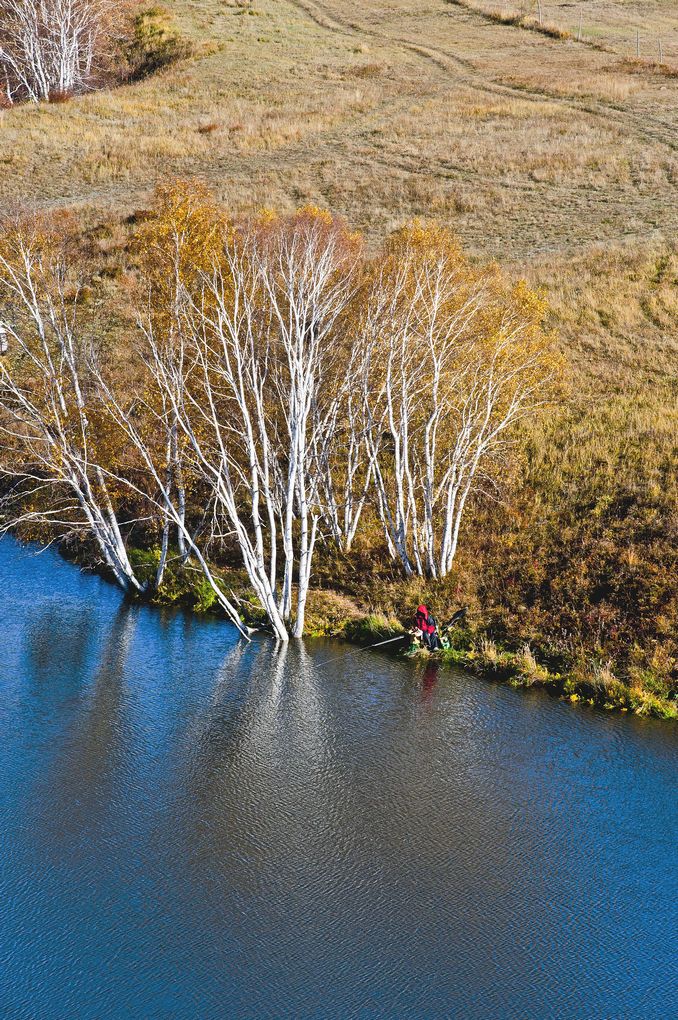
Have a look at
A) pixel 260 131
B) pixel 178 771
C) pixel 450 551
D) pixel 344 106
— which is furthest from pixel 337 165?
pixel 178 771

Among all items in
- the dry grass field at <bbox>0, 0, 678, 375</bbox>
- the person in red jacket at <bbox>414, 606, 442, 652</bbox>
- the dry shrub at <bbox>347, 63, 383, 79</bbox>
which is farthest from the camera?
the dry shrub at <bbox>347, 63, 383, 79</bbox>

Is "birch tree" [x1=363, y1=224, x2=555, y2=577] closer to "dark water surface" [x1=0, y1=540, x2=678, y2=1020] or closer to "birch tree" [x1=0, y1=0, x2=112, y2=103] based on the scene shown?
"dark water surface" [x1=0, y1=540, x2=678, y2=1020]

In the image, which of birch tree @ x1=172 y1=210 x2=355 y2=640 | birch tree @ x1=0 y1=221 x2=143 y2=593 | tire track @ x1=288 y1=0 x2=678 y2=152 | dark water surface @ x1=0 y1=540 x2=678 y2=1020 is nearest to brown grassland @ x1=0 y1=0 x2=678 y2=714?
tire track @ x1=288 y1=0 x2=678 y2=152

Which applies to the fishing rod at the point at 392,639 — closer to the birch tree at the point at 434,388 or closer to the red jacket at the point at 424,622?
the red jacket at the point at 424,622

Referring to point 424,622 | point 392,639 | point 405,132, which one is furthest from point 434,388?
point 405,132

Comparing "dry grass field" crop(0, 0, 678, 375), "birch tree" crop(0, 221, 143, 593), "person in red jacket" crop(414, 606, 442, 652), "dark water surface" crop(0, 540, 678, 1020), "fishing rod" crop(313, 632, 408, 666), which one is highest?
"dry grass field" crop(0, 0, 678, 375)

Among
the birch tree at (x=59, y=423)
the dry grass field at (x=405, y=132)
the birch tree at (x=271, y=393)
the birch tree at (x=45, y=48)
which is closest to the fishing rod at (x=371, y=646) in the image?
the birch tree at (x=271, y=393)
